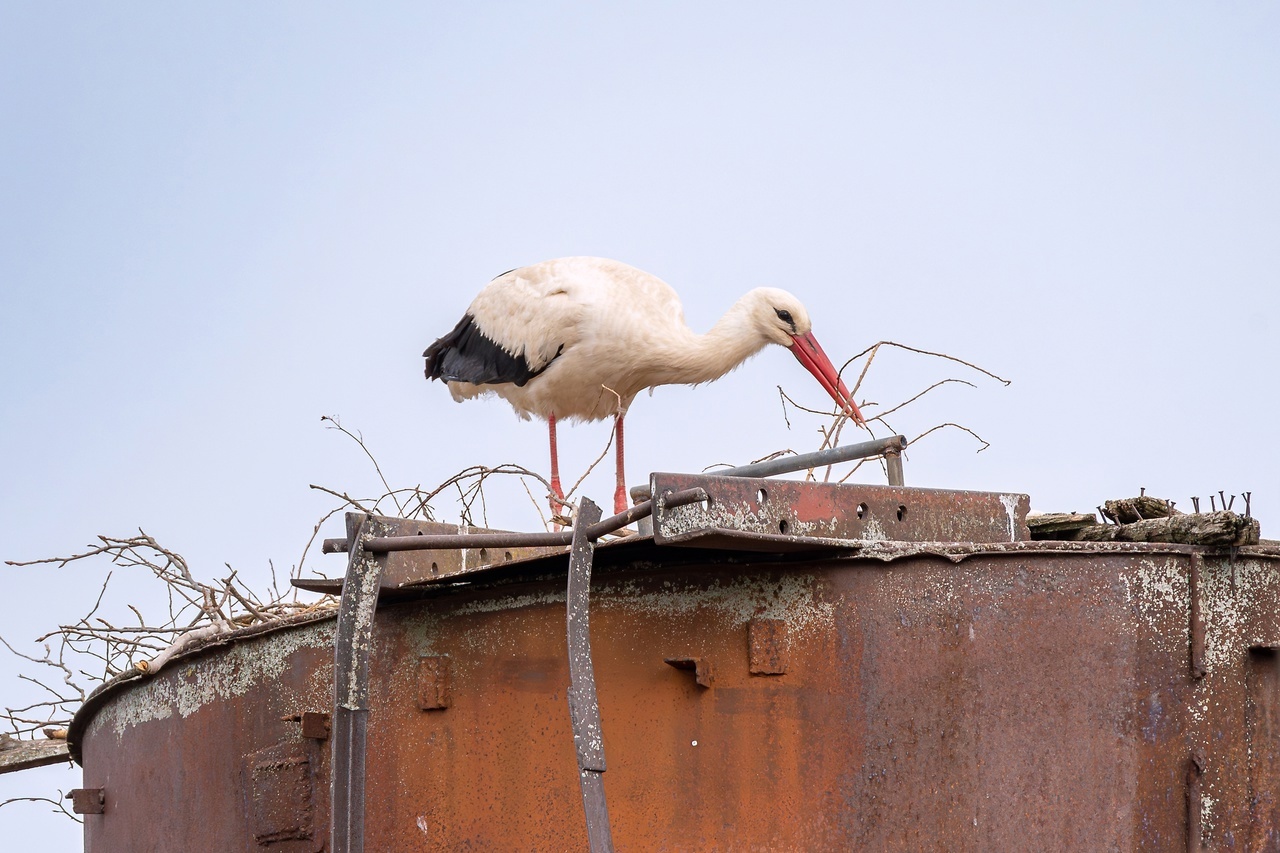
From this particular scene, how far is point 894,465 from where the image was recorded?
396 cm

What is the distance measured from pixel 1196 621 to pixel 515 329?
4.65m

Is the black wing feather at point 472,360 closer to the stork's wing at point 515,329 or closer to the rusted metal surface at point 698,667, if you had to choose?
the stork's wing at point 515,329

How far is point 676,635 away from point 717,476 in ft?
1.82

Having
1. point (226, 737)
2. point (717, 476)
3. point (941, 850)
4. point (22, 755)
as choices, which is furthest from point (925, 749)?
point (22, 755)

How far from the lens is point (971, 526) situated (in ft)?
12.2

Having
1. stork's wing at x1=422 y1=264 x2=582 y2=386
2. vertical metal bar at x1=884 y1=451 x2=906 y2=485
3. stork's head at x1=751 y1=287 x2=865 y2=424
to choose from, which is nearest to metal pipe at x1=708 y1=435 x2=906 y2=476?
vertical metal bar at x1=884 y1=451 x2=906 y2=485

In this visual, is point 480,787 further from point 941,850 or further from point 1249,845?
point 1249,845

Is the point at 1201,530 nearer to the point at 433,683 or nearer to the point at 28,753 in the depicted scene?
the point at 433,683

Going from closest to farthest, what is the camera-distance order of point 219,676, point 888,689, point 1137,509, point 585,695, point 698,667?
1. point 585,695
2. point 888,689
3. point 698,667
4. point 1137,509
5. point 219,676

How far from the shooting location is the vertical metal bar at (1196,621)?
3434mm

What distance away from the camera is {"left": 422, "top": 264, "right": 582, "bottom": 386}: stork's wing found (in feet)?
24.4

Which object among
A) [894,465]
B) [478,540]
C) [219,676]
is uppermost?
[894,465]

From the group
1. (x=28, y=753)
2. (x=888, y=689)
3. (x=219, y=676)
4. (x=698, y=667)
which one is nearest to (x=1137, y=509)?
(x=888, y=689)

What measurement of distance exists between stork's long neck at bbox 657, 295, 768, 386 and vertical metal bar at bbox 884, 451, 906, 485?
340cm
